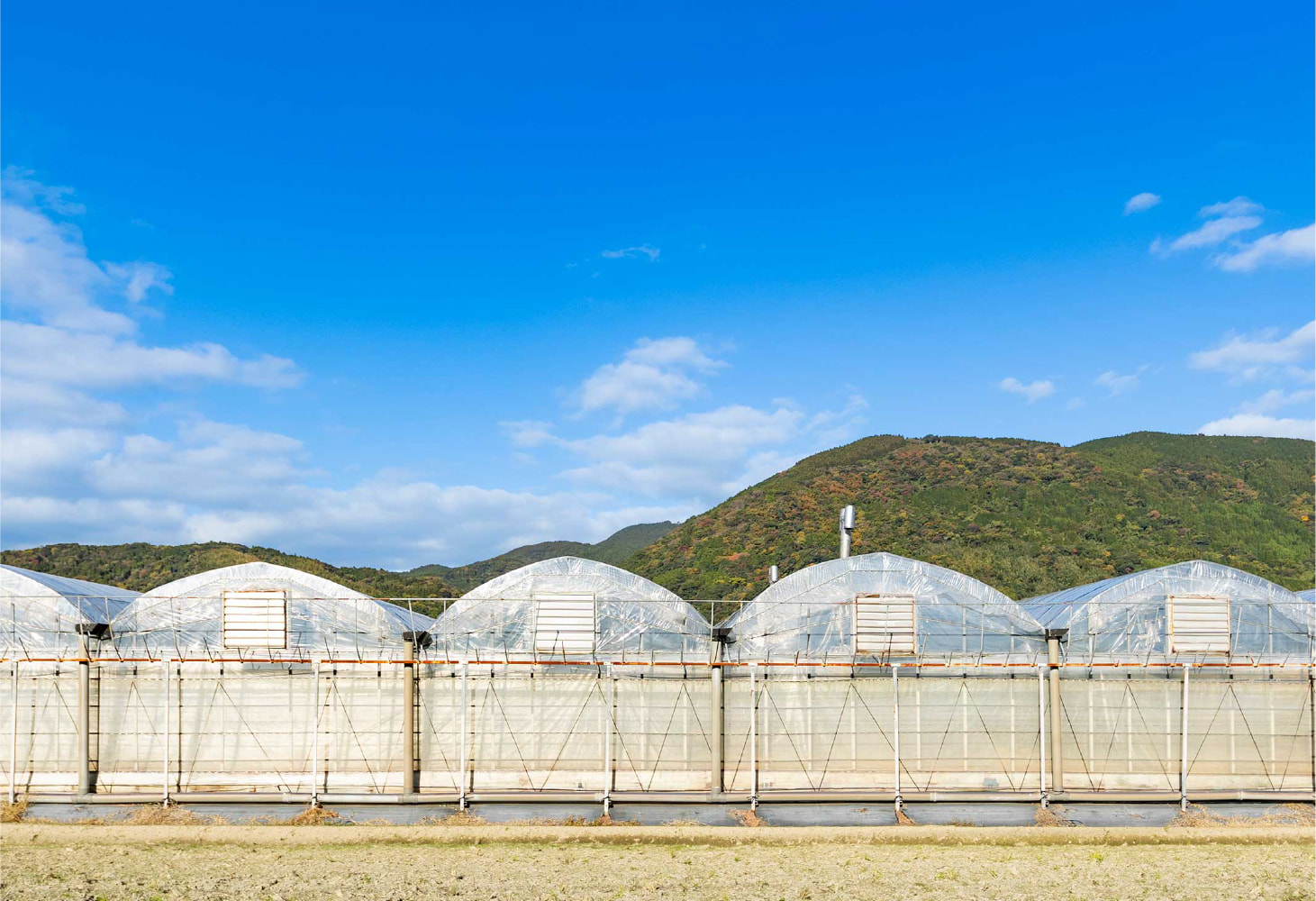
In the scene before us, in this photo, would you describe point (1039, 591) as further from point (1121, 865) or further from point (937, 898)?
point (937, 898)

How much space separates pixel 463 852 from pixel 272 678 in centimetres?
763

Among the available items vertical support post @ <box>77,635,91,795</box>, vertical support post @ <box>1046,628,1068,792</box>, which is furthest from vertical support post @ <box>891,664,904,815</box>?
vertical support post @ <box>77,635,91,795</box>

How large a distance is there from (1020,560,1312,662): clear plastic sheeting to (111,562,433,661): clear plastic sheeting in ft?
55.3

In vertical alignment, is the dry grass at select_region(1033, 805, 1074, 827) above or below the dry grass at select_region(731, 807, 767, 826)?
below

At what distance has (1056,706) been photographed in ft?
76.2

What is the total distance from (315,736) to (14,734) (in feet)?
21.1

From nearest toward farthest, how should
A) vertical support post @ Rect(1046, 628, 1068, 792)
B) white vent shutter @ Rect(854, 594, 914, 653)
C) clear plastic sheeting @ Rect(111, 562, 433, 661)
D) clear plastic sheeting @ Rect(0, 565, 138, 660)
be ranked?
1. vertical support post @ Rect(1046, 628, 1068, 792)
2. clear plastic sheeting @ Rect(111, 562, 433, 661)
3. white vent shutter @ Rect(854, 594, 914, 653)
4. clear plastic sheeting @ Rect(0, 565, 138, 660)

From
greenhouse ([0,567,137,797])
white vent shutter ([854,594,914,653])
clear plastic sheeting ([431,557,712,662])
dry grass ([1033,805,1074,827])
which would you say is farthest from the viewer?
clear plastic sheeting ([431,557,712,662])

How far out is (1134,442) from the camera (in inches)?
3553

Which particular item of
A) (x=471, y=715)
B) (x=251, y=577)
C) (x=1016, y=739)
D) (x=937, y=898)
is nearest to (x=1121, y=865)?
(x=937, y=898)

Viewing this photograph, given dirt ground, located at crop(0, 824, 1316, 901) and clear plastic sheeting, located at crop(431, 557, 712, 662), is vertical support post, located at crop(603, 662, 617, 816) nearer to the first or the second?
clear plastic sheeting, located at crop(431, 557, 712, 662)

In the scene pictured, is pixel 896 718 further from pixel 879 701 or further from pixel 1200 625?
pixel 1200 625

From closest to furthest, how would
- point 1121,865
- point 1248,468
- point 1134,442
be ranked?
point 1121,865
point 1248,468
point 1134,442

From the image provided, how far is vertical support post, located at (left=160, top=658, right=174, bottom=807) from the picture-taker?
853 inches
